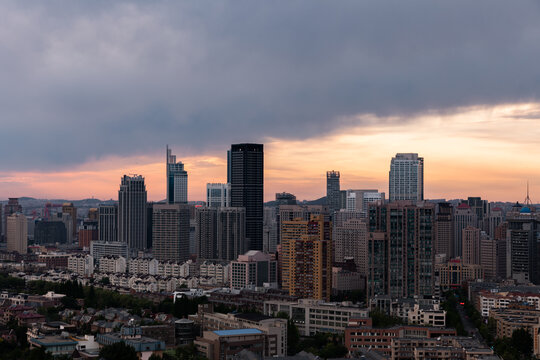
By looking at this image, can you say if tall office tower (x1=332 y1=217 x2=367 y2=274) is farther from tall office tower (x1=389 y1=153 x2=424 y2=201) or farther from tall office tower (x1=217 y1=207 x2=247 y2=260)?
tall office tower (x1=389 y1=153 x2=424 y2=201)

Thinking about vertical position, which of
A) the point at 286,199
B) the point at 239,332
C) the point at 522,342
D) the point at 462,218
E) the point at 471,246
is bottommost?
the point at 522,342

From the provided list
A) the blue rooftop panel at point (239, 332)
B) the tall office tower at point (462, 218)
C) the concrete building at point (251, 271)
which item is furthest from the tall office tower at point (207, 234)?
the blue rooftop panel at point (239, 332)

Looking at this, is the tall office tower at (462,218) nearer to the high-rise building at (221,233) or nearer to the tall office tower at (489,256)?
the tall office tower at (489,256)

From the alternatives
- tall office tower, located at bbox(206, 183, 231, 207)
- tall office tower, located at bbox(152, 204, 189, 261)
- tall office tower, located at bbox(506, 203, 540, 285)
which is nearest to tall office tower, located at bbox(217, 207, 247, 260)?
tall office tower, located at bbox(152, 204, 189, 261)

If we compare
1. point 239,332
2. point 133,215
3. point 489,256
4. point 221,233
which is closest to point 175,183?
point 133,215

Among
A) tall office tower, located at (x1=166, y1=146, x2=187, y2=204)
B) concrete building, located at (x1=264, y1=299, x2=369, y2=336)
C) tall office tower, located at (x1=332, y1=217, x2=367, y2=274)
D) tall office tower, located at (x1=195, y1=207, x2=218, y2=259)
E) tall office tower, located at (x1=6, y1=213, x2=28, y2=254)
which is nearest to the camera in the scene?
concrete building, located at (x1=264, y1=299, x2=369, y2=336)

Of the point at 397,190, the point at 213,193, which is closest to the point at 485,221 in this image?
the point at 397,190

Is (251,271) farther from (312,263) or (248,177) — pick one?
(248,177)
